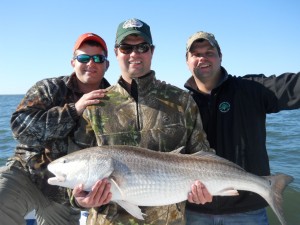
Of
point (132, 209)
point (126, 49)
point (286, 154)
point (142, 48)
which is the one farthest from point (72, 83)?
point (286, 154)

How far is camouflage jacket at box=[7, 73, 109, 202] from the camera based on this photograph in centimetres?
454

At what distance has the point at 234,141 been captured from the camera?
4664mm

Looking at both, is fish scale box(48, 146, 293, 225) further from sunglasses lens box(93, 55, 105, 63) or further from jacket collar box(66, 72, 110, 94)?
sunglasses lens box(93, 55, 105, 63)

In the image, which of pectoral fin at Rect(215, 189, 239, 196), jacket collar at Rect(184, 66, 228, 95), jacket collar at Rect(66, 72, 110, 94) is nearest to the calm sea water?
jacket collar at Rect(184, 66, 228, 95)

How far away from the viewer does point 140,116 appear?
3.96m

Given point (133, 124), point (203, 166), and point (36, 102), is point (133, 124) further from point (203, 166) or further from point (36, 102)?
point (36, 102)

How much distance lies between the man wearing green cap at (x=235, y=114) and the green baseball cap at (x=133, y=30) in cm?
104

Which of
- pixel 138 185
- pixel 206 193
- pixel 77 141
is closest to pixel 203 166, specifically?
pixel 206 193

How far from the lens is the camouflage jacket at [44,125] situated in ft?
14.9

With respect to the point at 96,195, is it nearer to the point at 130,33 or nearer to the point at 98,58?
the point at 130,33

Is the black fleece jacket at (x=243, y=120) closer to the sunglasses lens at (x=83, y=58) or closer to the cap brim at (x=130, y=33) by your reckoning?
the cap brim at (x=130, y=33)

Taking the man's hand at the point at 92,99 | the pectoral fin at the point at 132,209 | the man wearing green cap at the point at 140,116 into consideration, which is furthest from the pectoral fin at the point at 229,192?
the man's hand at the point at 92,99

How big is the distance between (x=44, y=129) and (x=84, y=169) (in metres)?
1.27

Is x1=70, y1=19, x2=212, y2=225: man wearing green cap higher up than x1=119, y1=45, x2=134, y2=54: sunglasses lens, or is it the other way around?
x1=119, y1=45, x2=134, y2=54: sunglasses lens
